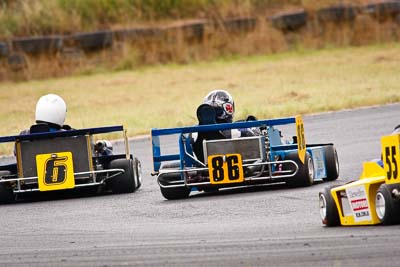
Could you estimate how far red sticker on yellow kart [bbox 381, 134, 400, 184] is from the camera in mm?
7344

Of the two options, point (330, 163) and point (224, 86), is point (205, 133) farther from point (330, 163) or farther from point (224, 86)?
point (224, 86)

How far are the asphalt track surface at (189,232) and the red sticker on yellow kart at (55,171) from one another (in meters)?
0.19

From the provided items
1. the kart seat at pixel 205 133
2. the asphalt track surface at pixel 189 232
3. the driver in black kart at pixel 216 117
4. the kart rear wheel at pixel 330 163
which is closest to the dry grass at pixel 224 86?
the driver in black kart at pixel 216 117

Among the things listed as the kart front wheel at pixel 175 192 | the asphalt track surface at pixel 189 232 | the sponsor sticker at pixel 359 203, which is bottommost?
the asphalt track surface at pixel 189 232

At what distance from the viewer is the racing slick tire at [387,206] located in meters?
7.39

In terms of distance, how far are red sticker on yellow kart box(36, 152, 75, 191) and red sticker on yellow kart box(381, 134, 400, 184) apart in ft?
18.0

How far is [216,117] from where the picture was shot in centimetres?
1229

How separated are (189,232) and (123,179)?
411 centimetres

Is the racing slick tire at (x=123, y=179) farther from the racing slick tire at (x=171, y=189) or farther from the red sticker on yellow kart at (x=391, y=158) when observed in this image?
the red sticker on yellow kart at (x=391, y=158)

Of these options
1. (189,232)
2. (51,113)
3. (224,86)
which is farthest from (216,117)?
(224,86)

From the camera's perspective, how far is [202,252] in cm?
748

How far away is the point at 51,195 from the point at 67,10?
895 inches

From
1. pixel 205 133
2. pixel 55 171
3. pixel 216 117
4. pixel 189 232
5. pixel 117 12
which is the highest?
pixel 117 12

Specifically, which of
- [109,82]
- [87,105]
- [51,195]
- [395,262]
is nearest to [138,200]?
[51,195]
